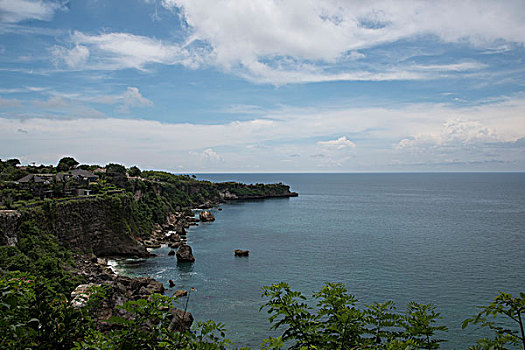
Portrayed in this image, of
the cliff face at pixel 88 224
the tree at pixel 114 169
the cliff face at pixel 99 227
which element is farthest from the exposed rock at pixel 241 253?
the tree at pixel 114 169

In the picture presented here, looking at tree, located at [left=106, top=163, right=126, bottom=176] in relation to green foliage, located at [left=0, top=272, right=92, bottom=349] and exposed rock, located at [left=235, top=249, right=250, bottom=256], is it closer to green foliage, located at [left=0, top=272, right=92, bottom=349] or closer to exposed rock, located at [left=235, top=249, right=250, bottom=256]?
exposed rock, located at [left=235, top=249, right=250, bottom=256]

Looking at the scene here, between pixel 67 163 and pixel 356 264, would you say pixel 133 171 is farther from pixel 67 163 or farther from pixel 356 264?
pixel 356 264

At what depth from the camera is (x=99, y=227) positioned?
158ft

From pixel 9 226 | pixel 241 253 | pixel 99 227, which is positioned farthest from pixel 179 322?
pixel 99 227

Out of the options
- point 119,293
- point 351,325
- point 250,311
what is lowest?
point 250,311

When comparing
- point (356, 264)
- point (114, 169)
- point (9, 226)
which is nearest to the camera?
point (9, 226)

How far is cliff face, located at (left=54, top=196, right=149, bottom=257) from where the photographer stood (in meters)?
42.2

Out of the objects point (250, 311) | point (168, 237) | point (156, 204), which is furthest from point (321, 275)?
point (156, 204)

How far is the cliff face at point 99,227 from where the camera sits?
42.2m

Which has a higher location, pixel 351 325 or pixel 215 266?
pixel 351 325

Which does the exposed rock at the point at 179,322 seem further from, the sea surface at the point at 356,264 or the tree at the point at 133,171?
the tree at the point at 133,171

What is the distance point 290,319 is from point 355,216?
86719 mm

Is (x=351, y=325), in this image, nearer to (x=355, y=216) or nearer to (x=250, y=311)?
(x=250, y=311)

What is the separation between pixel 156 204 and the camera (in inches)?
2822
